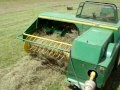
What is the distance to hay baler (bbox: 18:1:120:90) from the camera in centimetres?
475

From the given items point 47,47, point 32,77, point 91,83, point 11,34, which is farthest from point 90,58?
point 11,34

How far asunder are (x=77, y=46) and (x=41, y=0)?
17526 millimetres

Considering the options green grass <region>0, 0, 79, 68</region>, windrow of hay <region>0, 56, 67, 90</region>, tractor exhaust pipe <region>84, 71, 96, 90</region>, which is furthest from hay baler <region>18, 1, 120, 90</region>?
green grass <region>0, 0, 79, 68</region>

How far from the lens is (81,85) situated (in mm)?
5051

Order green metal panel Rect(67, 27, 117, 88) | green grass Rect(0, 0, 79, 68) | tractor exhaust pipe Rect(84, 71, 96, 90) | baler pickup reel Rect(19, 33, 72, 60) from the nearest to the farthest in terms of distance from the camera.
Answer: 1. tractor exhaust pipe Rect(84, 71, 96, 90)
2. green metal panel Rect(67, 27, 117, 88)
3. baler pickup reel Rect(19, 33, 72, 60)
4. green grass Rect(0, 0, 79, 68)

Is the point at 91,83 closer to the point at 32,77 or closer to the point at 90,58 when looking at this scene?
the point at 90,58

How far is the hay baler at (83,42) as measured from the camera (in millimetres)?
4750

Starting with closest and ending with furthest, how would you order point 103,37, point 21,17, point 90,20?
1. point 103,37
2. point 90,20
3. point 21,17

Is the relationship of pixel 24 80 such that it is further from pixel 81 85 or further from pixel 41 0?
pixel 41 0

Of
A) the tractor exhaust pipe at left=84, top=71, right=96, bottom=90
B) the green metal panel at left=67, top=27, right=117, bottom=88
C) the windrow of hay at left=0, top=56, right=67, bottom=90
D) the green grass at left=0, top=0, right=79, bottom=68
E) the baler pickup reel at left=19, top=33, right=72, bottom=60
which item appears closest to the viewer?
the tractor exhaust pipe at left=84, top=71, right=96, bottom=90

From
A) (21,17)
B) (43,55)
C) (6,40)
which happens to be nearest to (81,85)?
(43,55)

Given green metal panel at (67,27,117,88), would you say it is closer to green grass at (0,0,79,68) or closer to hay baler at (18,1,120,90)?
hay baler at (18,1,120,90)

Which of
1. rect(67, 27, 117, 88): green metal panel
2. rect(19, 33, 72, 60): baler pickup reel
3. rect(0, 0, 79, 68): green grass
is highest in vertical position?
rect(67, 27, 117, 88): green metal panel

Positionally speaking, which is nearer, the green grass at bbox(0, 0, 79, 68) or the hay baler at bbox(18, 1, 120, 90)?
the hay baler at bbox(18, 1, 120, 90)
